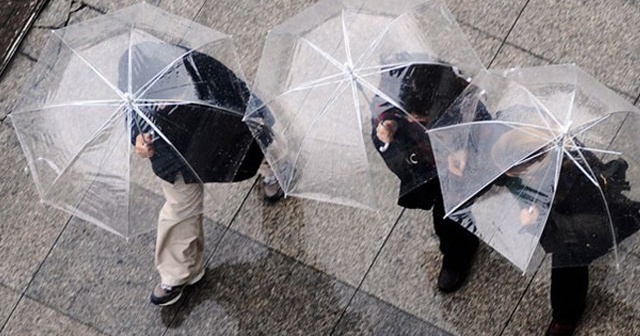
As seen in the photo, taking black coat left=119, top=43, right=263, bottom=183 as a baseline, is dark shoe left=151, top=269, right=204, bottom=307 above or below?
below

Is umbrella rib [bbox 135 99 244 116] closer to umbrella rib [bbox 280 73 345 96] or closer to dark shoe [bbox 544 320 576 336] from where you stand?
umbrella rib [bbox 280 73 345 96]

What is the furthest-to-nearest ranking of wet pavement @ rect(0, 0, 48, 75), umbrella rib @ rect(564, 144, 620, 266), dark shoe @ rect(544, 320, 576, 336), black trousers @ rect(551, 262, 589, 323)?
wet pavement @ rect(0, 0, 48, 75) < dark shoe @ rect(544, 320, 576, 336) < black trousers @ rect(551, 262, 589, 323) < umbrella rib @ rect(564, 144, 620, 266)

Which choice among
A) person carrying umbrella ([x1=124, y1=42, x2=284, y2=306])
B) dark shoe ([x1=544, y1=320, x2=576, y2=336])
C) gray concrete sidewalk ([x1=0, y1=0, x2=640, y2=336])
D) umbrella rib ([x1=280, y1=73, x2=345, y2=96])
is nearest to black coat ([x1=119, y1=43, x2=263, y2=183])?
person carrying umbrella ([x1=124, y1=42, x2=284, y2=306])

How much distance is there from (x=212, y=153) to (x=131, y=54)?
60 centimetres

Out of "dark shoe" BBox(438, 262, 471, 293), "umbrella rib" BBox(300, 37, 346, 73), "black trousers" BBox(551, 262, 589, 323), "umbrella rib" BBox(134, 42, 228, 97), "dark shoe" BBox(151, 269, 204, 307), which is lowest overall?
"dark shoe" BBox(151, 269, 204, 307)

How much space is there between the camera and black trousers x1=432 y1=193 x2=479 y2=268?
18.0ft

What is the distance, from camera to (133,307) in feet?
19.9

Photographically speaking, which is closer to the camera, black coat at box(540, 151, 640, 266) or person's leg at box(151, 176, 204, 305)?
black coat at box(540, 151, 640, 266)

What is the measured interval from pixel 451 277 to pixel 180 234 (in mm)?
1476

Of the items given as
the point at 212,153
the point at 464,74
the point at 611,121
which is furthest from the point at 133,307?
the point at 611,121

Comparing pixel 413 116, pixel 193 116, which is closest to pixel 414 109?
pixel 413 116

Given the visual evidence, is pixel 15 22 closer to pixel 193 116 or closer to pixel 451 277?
pixel 193 116

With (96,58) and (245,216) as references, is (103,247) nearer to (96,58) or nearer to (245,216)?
(245,216)

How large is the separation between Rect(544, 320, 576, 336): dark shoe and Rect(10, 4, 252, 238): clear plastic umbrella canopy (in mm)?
1903
